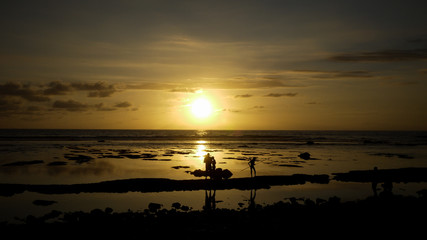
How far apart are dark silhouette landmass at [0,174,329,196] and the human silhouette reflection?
68 centimetres

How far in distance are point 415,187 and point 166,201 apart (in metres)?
22.5

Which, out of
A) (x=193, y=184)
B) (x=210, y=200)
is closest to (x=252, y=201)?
(x=210, y=200)

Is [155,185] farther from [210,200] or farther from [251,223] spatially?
[251,223]

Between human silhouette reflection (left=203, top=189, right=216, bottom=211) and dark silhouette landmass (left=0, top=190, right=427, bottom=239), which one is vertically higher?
dark silhouette landmass (left=0, top=190, right=427, bottom=239)

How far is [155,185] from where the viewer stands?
1168 inches

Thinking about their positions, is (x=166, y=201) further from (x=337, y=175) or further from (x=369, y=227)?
(x=337, y=175)

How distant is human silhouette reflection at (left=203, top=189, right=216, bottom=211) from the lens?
21.9m

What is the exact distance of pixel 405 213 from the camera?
17312mm

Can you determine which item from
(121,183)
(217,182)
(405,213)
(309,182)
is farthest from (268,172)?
(405,213)

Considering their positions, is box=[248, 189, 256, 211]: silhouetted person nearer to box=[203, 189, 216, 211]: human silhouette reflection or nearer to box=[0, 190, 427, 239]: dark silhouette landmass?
box=[0, 190, 427, 239]: dark silhouette landmass

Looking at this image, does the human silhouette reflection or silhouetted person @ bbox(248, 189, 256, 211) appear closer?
silhouetted person @ bbox(248, 189, 256, 211)

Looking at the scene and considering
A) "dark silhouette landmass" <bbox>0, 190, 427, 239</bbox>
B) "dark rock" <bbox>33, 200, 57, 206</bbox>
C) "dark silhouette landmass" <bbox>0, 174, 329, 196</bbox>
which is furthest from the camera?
"dark silhouette landmass" <bbox>0, 174, 329, 196</bbox>

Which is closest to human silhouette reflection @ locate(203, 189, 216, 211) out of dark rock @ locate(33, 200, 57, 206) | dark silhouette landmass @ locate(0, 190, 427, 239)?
dark silhouette landmass @ locate(0, 190, 427, 239)

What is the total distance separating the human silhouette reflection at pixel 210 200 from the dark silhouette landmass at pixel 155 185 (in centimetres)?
68
